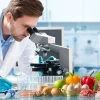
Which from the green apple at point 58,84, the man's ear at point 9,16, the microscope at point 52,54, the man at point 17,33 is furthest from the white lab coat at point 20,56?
the green apple at point 58,84

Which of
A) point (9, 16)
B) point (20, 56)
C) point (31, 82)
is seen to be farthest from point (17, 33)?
point (20, 56)

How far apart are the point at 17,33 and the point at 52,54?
43.3 inches

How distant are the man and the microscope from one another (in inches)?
2.8

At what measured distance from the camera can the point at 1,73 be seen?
303 cm

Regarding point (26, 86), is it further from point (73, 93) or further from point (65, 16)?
point (65, 16)

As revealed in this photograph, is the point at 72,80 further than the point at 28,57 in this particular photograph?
No

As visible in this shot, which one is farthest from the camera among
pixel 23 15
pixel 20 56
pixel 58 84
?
pixel 20 56

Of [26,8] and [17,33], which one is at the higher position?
[26,8]

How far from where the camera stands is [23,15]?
253cm

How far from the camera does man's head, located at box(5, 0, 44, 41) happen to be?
8.18ft

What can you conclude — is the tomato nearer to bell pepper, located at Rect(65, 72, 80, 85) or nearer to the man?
Answer: bell pepper, located at Rect(65, 72, 80, 85)

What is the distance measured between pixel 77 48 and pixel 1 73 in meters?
2.29

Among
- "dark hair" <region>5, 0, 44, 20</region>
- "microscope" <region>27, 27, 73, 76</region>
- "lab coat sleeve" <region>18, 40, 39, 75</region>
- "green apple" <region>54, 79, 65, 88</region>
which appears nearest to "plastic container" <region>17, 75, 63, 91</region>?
"green apple" <region>54, 79, 65, 88</region>

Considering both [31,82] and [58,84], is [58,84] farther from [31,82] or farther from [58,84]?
[31,82]
